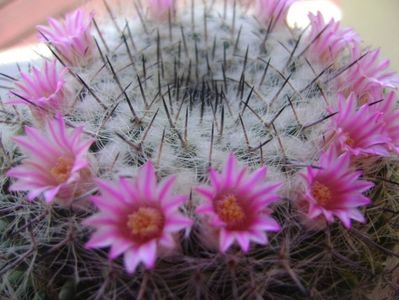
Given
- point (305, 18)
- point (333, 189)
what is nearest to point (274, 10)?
point (333, 189)

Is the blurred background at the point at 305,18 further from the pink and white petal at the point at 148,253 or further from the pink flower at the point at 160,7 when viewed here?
the pink and white petal at the point at 148,253

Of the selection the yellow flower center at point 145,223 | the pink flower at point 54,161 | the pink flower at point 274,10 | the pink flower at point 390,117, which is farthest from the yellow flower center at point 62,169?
the pink flower at point 274,10

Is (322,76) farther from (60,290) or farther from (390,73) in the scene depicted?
(60,290)

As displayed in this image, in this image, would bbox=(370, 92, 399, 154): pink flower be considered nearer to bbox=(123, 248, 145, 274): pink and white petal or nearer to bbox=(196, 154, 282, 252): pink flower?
bbox=(196, 154, 282, 252): pink flower

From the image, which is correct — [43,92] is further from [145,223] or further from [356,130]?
[356,130]

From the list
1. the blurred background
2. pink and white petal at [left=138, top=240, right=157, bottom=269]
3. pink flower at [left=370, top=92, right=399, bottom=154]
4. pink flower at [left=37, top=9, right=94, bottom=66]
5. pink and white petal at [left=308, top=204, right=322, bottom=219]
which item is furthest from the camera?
the blurred background

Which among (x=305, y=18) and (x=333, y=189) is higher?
(x=333, y=189)

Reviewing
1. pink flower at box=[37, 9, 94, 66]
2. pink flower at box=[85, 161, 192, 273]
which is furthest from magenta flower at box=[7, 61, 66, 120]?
pink flower at box=[85, 161, 192, 273]
